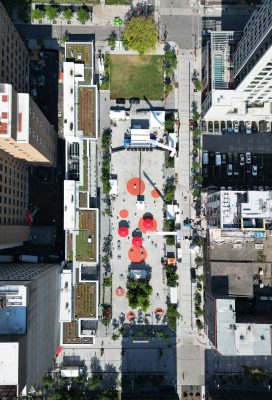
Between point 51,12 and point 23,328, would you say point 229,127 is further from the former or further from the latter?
point 23,328

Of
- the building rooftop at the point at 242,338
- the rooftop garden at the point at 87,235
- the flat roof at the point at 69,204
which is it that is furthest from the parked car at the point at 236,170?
the flat roof at the point at 69,204

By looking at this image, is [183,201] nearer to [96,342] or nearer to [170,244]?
[170,244]

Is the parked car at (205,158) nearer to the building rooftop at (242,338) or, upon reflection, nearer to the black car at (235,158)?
the black car at (235,158)

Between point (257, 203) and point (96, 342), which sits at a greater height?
point (257, 203)

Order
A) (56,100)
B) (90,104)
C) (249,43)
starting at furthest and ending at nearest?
(56,100), (90,104), (249,43)

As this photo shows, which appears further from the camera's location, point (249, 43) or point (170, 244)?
point (170, 244)

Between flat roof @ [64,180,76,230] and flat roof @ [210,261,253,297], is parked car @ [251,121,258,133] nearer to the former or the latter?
flat roof @ [210,261,253,297]

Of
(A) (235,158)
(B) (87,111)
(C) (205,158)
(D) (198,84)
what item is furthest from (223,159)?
(B) (87,111)

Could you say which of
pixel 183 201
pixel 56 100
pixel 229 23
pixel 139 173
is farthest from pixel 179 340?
pixel 229 23
